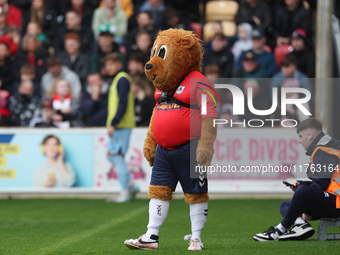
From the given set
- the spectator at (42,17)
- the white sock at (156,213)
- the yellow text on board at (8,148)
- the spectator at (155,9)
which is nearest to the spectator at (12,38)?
the spectator at (42,17)

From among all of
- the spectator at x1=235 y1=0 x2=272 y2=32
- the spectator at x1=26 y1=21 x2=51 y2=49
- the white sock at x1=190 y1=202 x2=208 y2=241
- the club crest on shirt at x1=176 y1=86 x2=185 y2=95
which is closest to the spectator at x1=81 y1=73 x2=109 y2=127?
the spectator at x1=26 y1=21 x2=51 y2=49

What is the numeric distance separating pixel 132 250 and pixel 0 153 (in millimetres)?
7146

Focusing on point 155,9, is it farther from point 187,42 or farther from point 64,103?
point 187,42

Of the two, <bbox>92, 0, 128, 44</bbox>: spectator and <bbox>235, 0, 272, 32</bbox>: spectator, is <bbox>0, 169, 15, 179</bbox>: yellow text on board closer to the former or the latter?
<bbox>92, 0, 128, 44</bbox>: spectator

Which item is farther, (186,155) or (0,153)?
(0,153)

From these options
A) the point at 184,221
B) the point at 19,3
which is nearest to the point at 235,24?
the point at 19,3

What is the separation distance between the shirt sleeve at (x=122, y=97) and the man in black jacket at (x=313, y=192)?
501 cm

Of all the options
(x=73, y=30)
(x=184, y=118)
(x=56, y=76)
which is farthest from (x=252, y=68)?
(x=184, y=118)

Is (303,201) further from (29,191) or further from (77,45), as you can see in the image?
(77,45)

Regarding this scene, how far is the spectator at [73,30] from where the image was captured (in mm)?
15227

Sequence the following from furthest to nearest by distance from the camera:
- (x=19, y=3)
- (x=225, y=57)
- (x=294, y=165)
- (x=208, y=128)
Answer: (x=19, y=3)
(x=225, y=57)
(x=294, y=165)
(x=208, y=128)

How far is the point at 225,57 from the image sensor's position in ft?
46.2

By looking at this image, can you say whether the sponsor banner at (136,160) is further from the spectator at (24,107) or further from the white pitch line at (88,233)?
the white pitch line at (88,233)

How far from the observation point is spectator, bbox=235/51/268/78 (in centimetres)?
1361
